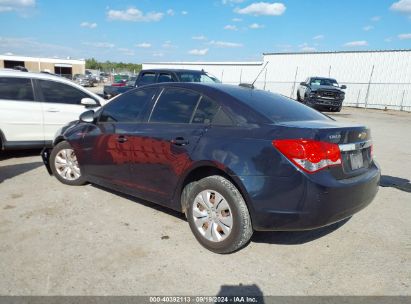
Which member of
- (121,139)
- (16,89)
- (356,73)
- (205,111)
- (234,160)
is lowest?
(121,139)

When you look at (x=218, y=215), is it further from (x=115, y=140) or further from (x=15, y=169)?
(x=15, y=169)

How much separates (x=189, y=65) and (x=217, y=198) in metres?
42.3

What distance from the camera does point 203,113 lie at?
369 centimetres

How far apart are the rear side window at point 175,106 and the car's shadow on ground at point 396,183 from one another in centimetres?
379

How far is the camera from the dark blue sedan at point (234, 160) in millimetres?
3037

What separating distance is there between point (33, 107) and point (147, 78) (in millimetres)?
4773

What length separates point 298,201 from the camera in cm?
300

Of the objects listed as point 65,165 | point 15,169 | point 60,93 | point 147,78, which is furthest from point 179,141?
point 147,78

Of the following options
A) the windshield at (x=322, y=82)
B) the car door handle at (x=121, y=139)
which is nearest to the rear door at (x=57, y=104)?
the car door handle at (x=121, y=139)

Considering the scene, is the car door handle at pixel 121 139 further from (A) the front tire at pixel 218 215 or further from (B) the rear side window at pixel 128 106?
(A) the front tire at pixel 218 215

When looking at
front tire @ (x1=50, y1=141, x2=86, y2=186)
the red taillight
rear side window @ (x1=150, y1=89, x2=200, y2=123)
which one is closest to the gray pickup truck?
front tire @ (x1=50, y1=141, x2=86, y2=186)

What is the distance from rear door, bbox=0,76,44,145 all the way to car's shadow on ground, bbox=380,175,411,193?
6158mm

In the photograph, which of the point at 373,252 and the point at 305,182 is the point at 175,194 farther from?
the point at 373,252

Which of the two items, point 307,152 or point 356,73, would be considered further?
point 356,73
